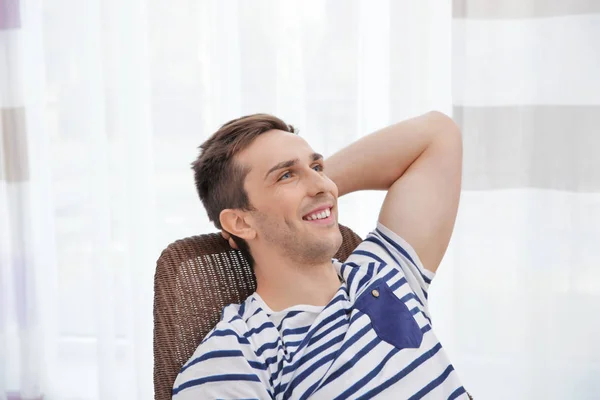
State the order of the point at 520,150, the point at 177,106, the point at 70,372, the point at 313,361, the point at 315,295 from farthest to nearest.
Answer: the point at 70,372
the point at 177,106
the point at 520,150
the point at 315,295
the point at 313,361

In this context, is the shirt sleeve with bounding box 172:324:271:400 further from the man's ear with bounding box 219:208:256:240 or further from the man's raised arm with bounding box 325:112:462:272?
the man's raised arm with bounding box 325:112:462:272

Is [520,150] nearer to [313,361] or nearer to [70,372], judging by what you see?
[313,361]

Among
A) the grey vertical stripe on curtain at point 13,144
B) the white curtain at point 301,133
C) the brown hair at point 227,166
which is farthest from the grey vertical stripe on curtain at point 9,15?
the brown hair at point 227,166

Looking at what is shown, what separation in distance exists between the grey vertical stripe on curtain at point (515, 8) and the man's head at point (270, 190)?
3.11 feet

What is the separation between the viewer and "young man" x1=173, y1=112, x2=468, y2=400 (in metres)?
1.31

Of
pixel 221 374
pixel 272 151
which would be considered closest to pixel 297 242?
pixel 272 151

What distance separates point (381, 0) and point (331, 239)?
3.59 ft

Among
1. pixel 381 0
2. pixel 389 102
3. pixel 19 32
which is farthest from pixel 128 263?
pixel 381 0

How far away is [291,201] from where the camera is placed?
4.63 ft

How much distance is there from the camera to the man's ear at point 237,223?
57.8 inches

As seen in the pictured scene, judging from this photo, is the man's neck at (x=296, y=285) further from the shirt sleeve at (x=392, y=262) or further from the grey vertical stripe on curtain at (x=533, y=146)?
the grey vertical stripe on curtain at (x=533, y=146)

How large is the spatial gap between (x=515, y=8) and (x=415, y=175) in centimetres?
88

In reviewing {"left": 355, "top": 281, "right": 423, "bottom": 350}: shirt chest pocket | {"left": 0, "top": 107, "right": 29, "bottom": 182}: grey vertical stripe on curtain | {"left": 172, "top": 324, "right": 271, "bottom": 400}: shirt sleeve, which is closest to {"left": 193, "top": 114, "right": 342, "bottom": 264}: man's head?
{"left": 355, "top": 281, "right": 423, "bottom": 350}: shirt chest pocket

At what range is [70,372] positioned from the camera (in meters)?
2.73
